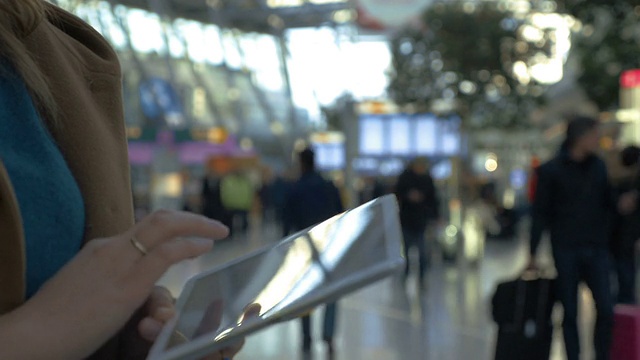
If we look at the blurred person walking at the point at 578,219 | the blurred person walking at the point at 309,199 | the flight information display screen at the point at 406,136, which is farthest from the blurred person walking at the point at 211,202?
the blurred person walking at the point at 578,219

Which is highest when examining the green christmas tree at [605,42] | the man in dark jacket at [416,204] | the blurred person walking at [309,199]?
the green christmas tree at [605,42]

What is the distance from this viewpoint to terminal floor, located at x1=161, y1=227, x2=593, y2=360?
847 cm

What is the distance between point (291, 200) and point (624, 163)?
9.40 ft

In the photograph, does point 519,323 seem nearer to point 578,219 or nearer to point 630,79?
point 578,219

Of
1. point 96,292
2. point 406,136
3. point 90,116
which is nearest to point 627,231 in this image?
point 90,116

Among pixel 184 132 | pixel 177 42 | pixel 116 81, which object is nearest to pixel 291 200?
pixel 116 81

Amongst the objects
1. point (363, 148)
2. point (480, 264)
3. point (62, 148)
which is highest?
point (62, 148)

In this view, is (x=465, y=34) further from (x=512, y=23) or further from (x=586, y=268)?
(x=586, y=268)

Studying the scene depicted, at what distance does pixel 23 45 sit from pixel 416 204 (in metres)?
12.5

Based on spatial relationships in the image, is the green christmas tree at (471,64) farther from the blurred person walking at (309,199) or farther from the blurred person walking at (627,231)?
the blurred person walking at (627,231)

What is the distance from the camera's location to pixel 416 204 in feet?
44.7

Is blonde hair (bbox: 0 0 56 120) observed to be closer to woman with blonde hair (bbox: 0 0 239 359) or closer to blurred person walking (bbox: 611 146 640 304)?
woman with blonde hair (bbox: 0 0 239 359)

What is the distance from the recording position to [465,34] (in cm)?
2341

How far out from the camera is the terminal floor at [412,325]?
8.47 metres
